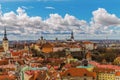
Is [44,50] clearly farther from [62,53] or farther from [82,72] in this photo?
[82,72]

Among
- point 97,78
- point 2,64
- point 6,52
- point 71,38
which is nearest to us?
point 97,78

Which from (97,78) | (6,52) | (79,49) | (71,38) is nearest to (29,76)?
(97,78)

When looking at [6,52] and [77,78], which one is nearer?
[77,78]

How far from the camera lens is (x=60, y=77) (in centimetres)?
3158

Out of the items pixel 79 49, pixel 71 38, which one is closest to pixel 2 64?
pixel 79 49

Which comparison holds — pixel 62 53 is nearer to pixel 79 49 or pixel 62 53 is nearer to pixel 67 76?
pixel 79 49

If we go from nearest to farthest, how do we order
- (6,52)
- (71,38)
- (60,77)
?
(60,77)
(6,52)
(71,38)

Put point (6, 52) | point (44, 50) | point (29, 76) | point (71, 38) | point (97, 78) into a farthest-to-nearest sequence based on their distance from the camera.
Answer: point (71, 38) < point (44, 50) < point (6, 52) < point (97, 78) < point (29, 76)

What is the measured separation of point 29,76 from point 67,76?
4170mm

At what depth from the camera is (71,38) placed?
3915 inches

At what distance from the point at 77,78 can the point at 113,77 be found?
6.25 metres

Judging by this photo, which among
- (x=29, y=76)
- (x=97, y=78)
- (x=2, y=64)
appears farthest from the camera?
(x=2, y=64)

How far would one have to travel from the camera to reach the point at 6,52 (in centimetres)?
6769

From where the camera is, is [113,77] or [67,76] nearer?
[67,76]
